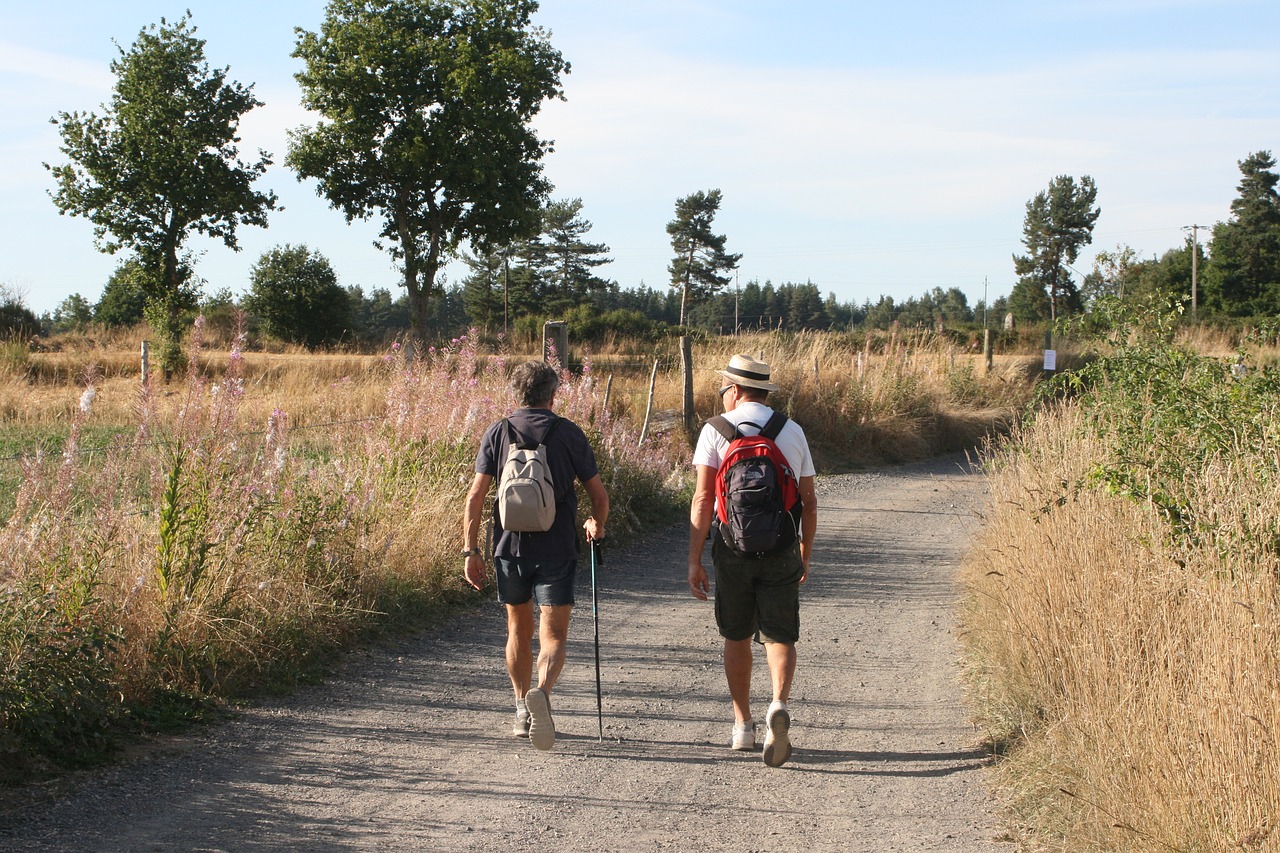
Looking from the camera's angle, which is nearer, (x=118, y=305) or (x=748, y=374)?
(x=748, y=374)

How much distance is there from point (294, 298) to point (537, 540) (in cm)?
4266

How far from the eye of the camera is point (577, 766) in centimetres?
521

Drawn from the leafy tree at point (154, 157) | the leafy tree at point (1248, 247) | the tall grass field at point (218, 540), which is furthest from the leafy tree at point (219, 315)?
the leafy tree at point (1248, 247)

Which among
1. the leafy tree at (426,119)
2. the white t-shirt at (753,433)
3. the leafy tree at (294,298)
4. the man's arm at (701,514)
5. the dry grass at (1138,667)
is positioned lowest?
the dry grass at (1138,667)

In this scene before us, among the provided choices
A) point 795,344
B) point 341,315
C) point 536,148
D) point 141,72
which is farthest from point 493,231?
point 795,344

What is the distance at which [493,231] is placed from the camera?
1709 inches

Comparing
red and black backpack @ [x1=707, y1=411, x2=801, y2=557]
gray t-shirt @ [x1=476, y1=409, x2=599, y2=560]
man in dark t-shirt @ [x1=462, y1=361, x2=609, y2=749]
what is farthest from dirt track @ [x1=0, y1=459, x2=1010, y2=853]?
red and black backpack @ [x1=707, y1=411, x2=801, y2=557]

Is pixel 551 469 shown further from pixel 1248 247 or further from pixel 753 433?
pixel 1248 247

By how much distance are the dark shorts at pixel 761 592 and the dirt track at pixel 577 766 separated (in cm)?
64

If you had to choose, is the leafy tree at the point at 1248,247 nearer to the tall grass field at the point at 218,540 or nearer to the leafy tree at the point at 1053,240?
the leafy tree at the point at 1053,240

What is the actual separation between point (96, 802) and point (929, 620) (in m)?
5.99

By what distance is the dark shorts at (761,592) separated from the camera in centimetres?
533

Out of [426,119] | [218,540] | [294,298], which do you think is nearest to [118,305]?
[294,298]

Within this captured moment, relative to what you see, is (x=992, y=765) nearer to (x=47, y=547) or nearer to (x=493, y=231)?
(x=47, y=547)
